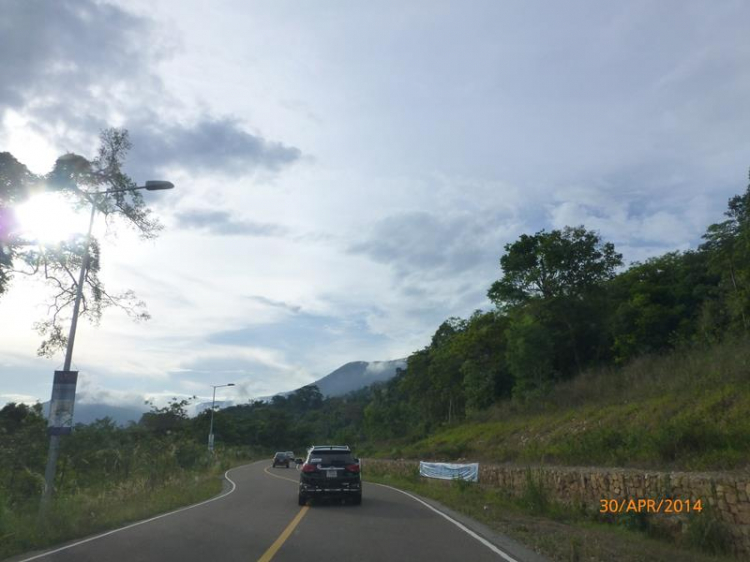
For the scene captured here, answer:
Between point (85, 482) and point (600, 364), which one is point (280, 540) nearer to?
point (85, 482)

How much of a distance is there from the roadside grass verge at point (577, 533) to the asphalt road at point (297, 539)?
0.68 meters

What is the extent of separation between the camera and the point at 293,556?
29.2 ft

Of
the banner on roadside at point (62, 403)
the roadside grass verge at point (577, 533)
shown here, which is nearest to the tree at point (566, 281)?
the roadside grass verge at point (577, 533)

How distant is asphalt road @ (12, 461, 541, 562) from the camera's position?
29.7ft

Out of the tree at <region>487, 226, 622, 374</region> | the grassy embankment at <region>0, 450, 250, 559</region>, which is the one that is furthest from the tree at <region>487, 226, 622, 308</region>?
the grassy embankment at <region>0, 450, 250, 559</region>

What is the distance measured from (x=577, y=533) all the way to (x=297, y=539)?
583cm

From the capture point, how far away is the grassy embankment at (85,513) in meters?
10.6

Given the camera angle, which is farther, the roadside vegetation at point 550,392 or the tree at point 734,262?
the tree at point 734,262

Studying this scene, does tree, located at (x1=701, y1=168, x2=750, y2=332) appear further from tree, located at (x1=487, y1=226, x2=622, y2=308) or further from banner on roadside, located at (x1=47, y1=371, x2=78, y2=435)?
banner on roadside, located at (x1=47, y1=371, x2=78, y2=435)

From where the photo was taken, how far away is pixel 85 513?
44.8 ft

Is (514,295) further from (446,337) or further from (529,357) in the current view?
(446,337)

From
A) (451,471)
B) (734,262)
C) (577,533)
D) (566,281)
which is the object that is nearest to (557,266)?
(566,281)

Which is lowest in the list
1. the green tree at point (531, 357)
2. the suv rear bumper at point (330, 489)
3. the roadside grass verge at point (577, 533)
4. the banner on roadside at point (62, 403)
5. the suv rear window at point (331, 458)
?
the roadside grass verge at point (577, 533)

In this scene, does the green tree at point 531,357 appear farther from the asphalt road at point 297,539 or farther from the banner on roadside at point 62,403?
the banner on roadside at point 62,403
